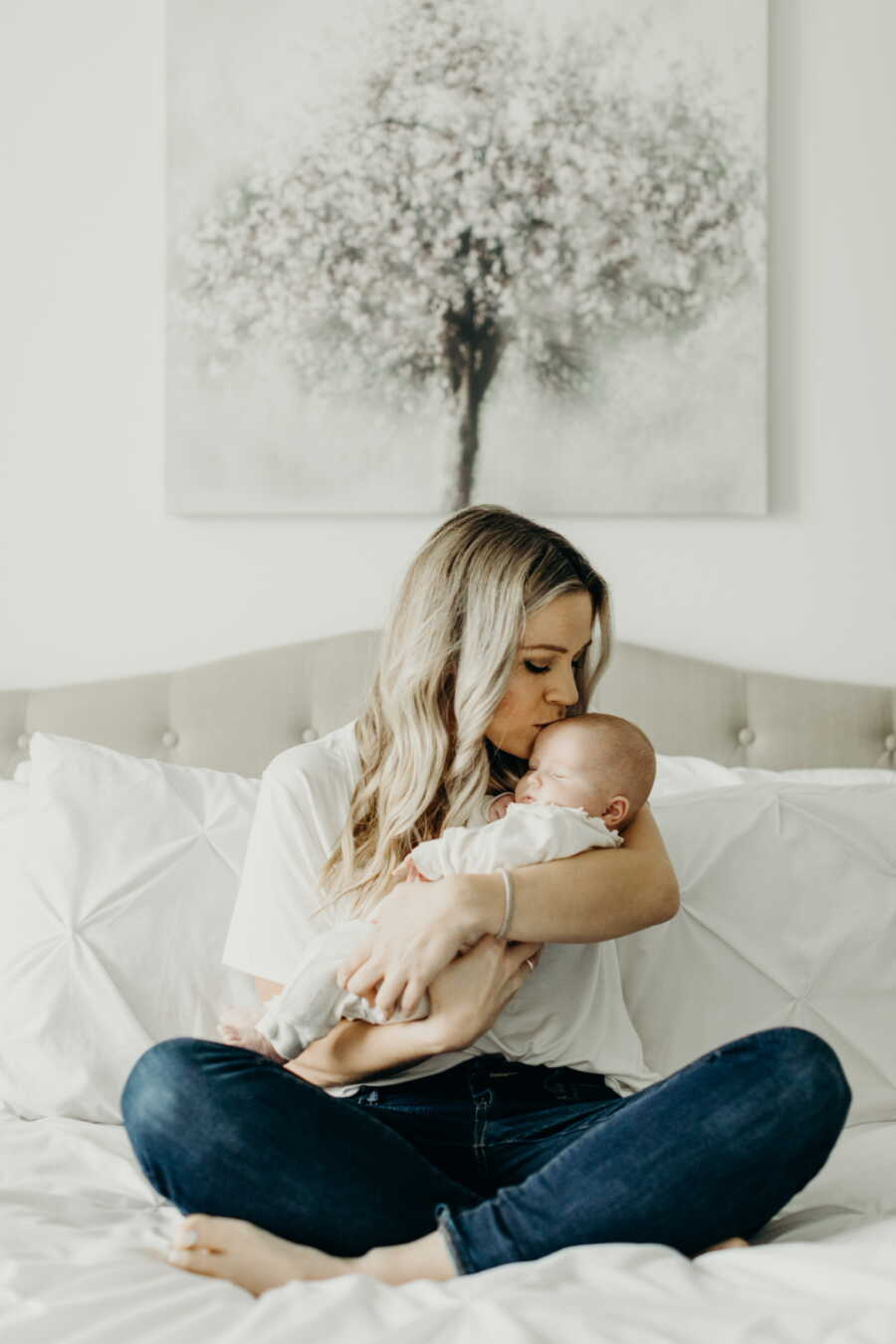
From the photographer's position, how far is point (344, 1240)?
44.4 inches

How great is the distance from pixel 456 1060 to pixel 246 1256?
1.01 ft

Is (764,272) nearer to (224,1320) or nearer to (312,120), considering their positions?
(312,120)

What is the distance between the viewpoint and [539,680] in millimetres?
1456

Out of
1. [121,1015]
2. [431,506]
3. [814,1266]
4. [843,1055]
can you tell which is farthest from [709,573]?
[814,1266]

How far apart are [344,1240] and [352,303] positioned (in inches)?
57.8

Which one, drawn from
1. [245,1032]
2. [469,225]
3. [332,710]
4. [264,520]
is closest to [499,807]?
[245,1032]

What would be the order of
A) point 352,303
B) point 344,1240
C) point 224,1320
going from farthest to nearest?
point 352,303 < point 344,1240 < point 224,1320

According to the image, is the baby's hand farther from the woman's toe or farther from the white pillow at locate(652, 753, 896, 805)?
the woman's toe

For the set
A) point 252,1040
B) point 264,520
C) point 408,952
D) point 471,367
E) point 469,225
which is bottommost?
point 252,1040

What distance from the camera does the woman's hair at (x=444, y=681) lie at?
55.4 inches

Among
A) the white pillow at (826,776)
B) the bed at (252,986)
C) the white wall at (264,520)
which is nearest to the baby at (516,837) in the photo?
the bed at (252,986)

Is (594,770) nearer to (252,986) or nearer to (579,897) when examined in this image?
(579,897)

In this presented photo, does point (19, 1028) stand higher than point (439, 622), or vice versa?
point (439, 622)

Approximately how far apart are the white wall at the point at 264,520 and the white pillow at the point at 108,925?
51 cm
